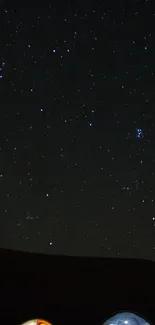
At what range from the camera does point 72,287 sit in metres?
4.21

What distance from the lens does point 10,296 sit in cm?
405

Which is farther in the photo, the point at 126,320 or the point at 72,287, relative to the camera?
the point at 72,287

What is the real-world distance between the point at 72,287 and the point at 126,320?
4.61 feet

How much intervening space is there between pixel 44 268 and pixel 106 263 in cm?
48

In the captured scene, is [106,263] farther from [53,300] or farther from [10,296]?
[10,296]

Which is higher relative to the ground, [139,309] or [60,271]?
[60,271]

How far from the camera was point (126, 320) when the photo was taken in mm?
2842

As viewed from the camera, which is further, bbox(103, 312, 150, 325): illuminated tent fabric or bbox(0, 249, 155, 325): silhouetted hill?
bbox(0, 249, 155, 325): silhouetted hill

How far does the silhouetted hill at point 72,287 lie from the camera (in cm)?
390

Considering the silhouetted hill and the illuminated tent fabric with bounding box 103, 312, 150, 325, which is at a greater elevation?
the silhouetted hill

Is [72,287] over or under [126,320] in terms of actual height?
over

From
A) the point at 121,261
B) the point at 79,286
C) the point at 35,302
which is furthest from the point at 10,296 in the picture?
the point at 121,261

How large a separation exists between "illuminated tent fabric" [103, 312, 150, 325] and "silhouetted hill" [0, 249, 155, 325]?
→ 0.94 metres

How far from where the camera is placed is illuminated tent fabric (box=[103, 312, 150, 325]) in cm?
283
